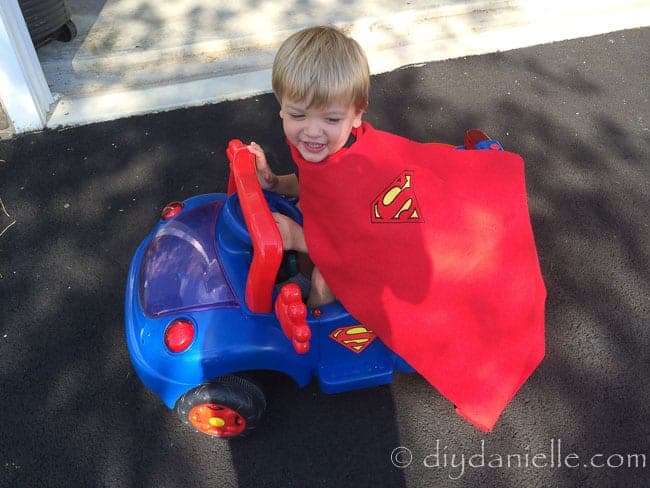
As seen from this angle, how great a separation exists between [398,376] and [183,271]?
0.71 meters

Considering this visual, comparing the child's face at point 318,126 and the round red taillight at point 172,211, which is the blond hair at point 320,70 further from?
the round red taillight at point 172,211

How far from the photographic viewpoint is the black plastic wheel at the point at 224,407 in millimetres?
1407

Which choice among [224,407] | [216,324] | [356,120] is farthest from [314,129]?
[224,407]

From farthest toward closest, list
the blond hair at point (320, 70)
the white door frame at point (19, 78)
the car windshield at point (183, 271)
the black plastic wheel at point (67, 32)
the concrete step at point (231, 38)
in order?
the black plastic wheel at point (67, 32), the concrete step at point (231, 38), the white door frame at point (19, 78), the car windshield at point (183, 271), the blond hair at point (320, 70)

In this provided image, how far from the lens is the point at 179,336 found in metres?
1.34

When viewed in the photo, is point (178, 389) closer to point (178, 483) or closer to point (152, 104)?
point (178, 483)

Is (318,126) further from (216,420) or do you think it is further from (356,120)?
(216,420)

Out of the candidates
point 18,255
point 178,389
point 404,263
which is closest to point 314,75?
point 404,263

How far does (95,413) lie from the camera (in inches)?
64.0

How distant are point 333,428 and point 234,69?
1.85 m

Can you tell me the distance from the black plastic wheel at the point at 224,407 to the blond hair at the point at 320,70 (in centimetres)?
71

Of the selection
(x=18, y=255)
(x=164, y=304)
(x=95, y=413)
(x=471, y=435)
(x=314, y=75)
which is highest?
(x=314, y=75)

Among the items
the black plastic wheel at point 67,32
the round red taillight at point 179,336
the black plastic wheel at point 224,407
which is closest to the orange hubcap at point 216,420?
the black plastic wheel at point 224,407

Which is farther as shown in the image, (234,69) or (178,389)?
(234,69)
